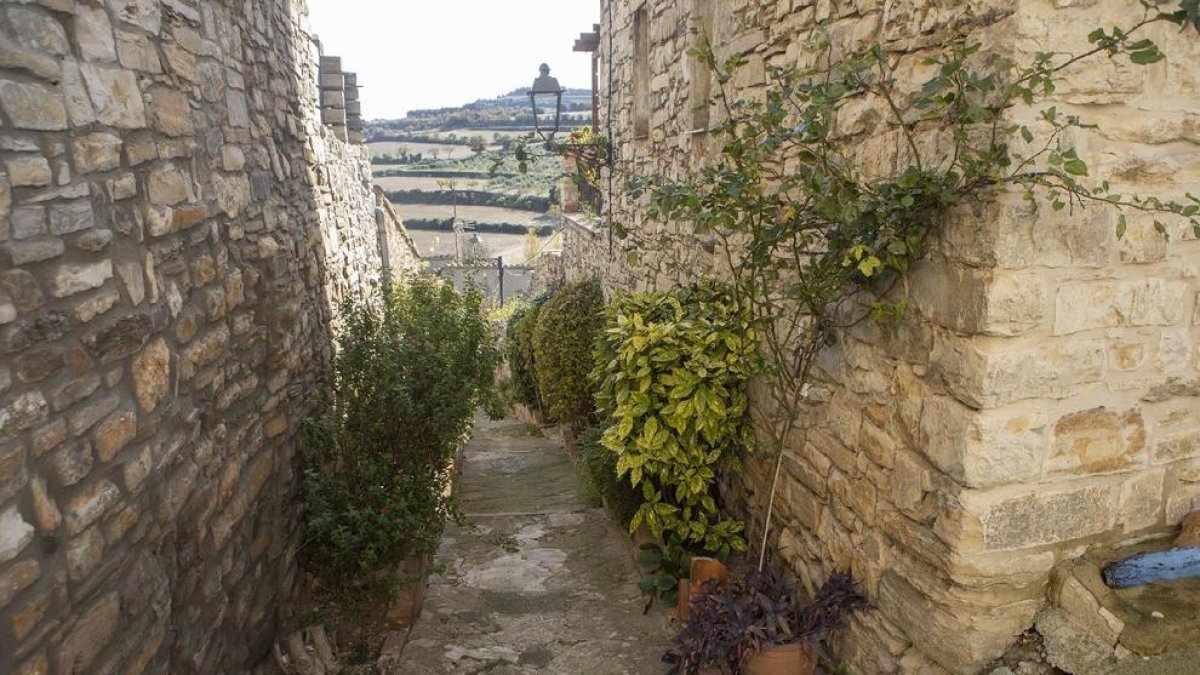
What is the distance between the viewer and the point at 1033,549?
8.06 feet

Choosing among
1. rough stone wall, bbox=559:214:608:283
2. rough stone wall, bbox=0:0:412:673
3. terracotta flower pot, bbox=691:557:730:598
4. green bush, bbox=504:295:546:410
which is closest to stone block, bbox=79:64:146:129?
rough stone wall, bbox=0:0:412:673

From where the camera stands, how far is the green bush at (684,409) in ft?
13.0

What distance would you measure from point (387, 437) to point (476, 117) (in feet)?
187

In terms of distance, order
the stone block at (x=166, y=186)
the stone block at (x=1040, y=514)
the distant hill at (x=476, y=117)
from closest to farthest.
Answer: the stone block at (x=1040, y=514) → the stone block at (x=166, y=186) → the distant hill at (x=476, y=117)

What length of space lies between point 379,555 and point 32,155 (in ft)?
8.63

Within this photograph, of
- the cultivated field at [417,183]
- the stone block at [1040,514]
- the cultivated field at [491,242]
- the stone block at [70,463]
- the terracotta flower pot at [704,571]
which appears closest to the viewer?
the stone block at [70,463]

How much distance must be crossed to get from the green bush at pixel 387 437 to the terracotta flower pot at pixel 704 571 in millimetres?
1402

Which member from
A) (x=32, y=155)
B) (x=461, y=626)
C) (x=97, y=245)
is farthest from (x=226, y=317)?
(x=461, y=626)

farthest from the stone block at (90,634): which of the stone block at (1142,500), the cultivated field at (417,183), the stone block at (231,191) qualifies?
the cultivated field at (417,183)

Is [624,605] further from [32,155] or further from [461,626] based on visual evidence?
[32,155]

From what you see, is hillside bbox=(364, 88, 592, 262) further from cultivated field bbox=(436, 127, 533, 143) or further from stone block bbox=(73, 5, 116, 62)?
stone block bbox=(73, 5, 116, 62)

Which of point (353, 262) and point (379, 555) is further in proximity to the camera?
point (353, 262)

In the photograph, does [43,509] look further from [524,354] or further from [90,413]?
[524,354]

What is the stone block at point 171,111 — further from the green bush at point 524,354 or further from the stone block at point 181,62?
the green bush at point 524,354
